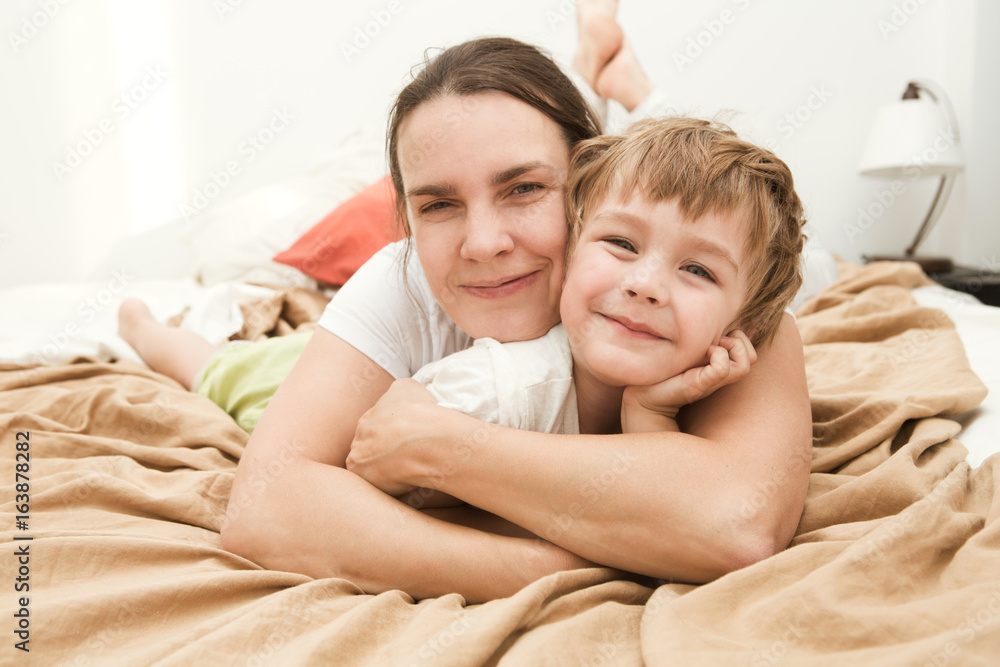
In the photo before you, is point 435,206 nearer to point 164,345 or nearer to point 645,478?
point 645,478

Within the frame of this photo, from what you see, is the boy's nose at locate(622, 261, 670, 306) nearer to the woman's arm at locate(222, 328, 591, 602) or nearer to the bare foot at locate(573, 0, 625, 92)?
the woman's arm at locate(222, 328, 591, 602)

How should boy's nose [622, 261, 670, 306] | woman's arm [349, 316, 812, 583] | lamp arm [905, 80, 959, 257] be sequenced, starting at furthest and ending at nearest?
lamp arm [905, 80, 959, 257] < boy's nose [622, 261, 670, 306] < woman's arm [349, 316, 812, 583]

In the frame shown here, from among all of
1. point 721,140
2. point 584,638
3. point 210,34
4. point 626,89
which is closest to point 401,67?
point 210,34

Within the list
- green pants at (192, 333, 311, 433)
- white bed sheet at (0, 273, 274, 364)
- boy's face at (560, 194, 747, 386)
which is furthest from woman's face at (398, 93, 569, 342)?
white bed sheet at (0, 273, 274, 364)

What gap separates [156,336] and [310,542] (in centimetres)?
118

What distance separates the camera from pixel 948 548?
2.23 feet

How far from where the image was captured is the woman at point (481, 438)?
74cm

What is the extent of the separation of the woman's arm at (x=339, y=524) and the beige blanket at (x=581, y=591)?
0.10 feet

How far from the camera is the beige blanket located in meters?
0.58

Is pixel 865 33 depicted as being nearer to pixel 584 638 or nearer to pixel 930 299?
pixel 930 299

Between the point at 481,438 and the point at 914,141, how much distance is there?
2.85 metres

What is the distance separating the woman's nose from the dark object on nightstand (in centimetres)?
236

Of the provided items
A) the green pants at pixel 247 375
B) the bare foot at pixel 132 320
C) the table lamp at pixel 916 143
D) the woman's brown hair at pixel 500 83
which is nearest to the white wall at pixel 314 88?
the table lamp at pixel 916 143

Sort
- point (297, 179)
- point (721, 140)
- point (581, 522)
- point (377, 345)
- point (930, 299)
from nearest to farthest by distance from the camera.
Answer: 1. point (581, 522)
2. point (721, 140)
3. point (377, 345)
4. point (930, 299)
5. point (297, 179)
